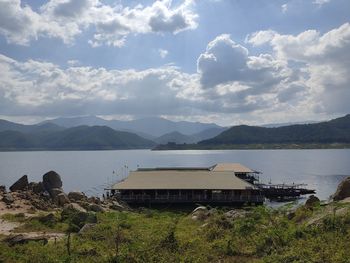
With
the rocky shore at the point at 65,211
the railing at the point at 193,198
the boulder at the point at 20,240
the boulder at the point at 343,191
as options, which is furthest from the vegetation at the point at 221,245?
the railing at the point at 193,198

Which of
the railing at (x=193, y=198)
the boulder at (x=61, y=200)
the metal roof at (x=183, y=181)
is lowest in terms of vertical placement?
the railing at (x=193, y=198)

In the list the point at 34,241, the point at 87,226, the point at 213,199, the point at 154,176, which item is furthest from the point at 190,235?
Result: the point at 154,176

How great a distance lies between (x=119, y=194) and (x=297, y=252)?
52.7m

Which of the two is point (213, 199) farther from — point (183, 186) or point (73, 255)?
point (73, 255)

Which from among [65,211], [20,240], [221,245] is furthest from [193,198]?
[221,245]

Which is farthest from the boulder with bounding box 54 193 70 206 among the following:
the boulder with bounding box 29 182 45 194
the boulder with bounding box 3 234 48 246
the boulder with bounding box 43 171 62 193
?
the boulder with bounding box 3 234 48 246

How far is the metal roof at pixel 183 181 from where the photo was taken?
219ft

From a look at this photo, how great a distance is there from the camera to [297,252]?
1909cm

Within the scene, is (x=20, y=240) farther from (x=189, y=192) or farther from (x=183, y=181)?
(x=183, y=181)

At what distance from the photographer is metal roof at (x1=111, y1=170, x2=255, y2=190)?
66.8 metres

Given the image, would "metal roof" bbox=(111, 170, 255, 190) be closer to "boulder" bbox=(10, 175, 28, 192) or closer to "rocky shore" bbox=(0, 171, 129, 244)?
"rocky shore" bbox=(0, 171, 129, 244)

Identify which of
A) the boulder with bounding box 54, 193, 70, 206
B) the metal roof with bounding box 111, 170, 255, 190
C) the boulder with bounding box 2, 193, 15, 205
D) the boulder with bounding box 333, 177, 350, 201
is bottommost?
the boulder with bounding box 54, 193, 70, 206

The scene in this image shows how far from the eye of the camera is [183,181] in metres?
71.2

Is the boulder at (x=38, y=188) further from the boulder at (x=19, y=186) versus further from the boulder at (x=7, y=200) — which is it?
the boulder at (x=7, y=200)
